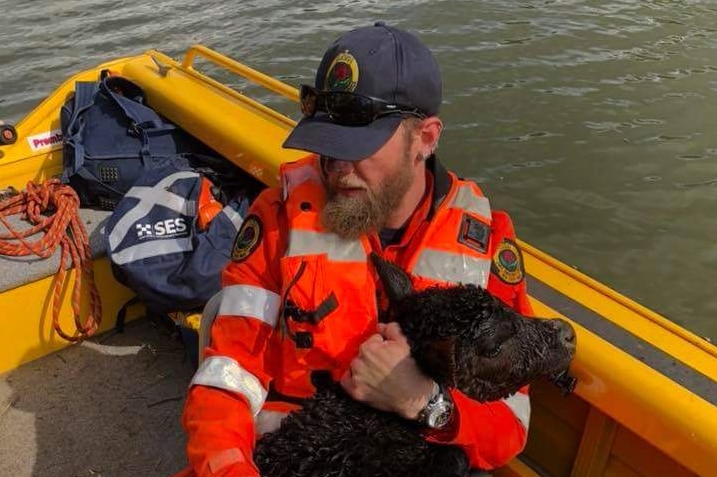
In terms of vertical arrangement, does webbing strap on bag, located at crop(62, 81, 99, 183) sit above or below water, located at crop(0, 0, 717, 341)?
above

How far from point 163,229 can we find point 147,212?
5.2 inches

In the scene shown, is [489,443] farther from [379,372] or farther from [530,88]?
[530,88]

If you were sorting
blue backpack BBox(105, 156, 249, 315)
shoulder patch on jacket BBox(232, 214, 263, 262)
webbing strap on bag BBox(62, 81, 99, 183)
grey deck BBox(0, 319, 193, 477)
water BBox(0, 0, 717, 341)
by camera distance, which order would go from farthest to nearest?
water BBox(0, 0, 717, 341), webbing strap on bag BBox(62, 81, 99, 183), blue backpack BBox(105, 156, 249, 315), grey deck BBox(0, 319, 193, 477), shoulder patch on jacket BBox(232, 214, 263, 262)

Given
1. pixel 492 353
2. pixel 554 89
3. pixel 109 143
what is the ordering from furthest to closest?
pixel 554 89, pixel 109 143, pixel 492 353

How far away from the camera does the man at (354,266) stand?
204 cm

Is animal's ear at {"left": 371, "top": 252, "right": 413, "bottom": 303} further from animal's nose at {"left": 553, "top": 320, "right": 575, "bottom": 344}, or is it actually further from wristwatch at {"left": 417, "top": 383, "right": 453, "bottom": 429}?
animal's nose at {"left": 553, "top": 320, "right": 575, "bottom": 344}

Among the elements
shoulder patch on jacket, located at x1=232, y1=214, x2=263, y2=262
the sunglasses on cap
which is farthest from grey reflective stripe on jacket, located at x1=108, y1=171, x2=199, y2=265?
the sunglasses on cap

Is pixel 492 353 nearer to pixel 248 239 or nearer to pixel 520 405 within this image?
pixel 520 405

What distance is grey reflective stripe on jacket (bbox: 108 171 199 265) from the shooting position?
11.1ft

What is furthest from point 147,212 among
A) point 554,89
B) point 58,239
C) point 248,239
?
point 554,89

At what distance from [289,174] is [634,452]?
1.44 m

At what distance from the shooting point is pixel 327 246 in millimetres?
2244

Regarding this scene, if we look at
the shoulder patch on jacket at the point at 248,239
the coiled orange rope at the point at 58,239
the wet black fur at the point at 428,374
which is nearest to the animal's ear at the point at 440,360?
the wet black fur at the point at 428,374

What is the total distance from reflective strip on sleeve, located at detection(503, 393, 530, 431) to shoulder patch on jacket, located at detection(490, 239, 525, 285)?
0.36 metres
